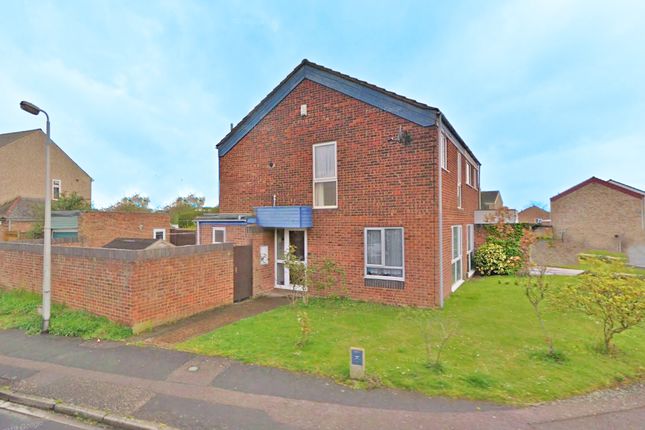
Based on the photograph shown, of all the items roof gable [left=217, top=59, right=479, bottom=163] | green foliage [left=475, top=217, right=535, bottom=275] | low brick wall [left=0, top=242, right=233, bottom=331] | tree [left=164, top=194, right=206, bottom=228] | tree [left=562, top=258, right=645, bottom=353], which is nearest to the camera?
tree [left=562, top=258, right=645, bottom=353]

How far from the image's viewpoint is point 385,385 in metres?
4.97

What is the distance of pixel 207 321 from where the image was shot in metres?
8.47

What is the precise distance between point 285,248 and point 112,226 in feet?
48.1

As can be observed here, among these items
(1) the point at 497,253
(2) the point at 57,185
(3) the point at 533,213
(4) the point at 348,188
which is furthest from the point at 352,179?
(3) the point at 533,213

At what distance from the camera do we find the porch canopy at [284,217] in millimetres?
10859

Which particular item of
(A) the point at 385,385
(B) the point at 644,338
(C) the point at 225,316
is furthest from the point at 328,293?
(B) the point at 644,338

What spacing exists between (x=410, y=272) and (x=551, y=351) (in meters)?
4.07

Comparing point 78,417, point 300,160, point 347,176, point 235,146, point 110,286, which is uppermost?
point 235,146

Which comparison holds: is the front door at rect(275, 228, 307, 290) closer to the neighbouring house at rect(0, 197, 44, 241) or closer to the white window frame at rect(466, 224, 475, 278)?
the white window frame at rect(466, 224, 475, 278)

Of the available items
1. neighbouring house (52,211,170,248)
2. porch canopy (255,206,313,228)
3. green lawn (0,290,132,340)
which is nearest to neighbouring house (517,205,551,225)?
porch canopy (255,206,313,228)

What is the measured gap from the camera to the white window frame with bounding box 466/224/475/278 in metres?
14.9

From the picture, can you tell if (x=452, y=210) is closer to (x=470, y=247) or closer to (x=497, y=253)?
(x=470, y=247)

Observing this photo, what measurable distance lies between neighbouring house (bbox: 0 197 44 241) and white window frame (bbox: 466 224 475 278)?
2759cm

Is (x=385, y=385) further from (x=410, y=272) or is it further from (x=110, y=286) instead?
(x=110, y=286)
